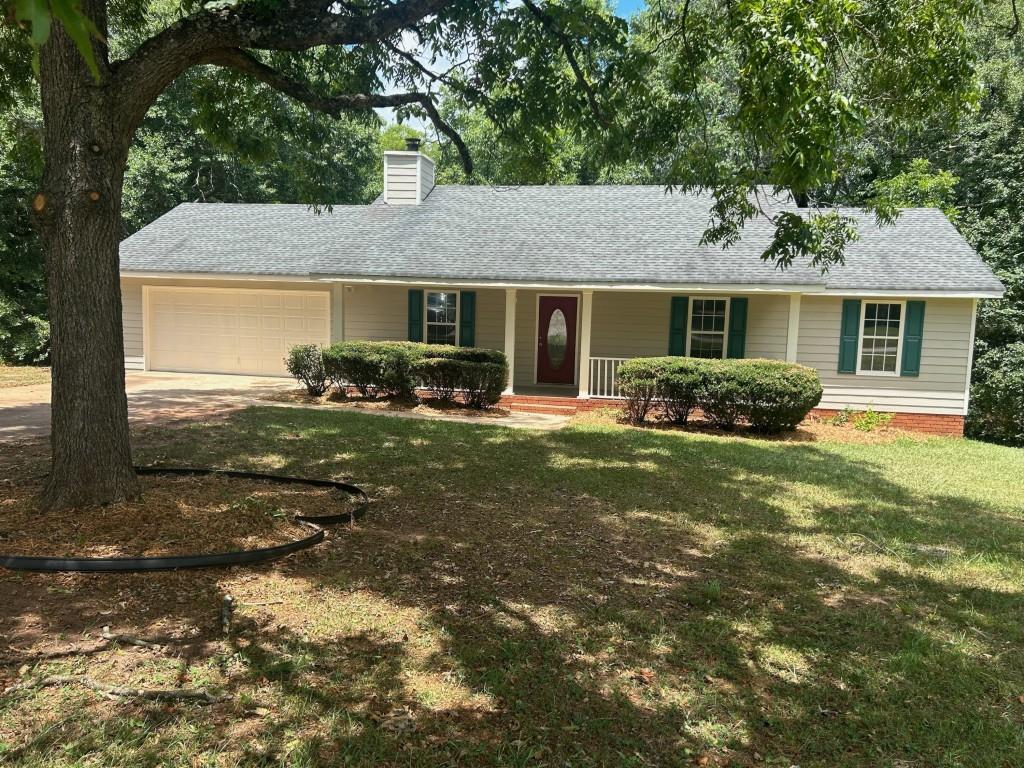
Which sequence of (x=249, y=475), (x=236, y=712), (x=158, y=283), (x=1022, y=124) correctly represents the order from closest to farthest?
(x=236, y=712) → (x=249, y=475) → (x=158, y=283) → (x=1022, y=124)

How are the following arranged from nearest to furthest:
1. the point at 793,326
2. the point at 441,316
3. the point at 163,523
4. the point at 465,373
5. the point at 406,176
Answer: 1. the point at 163,523
2. the point at 465,373
3. the point at 793,326
4. the point at 441,316
5. the point at 406,176

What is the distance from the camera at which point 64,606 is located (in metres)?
3.79

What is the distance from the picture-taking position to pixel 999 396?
1616 cm

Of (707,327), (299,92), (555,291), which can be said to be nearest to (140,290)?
(555,291)

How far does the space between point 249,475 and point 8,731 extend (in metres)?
4.11

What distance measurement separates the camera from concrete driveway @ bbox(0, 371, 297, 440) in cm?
995

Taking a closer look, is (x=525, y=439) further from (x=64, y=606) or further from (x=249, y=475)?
(x=64, y=606)

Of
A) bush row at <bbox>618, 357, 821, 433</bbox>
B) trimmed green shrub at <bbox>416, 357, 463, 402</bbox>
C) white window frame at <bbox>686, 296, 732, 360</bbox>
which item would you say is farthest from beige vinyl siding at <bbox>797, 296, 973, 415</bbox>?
trimmed green shrub at <bbox>416, 357, 463, 402</bbox>

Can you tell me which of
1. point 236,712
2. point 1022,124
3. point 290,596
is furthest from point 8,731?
point 1022,124

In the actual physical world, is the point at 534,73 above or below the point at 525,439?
above

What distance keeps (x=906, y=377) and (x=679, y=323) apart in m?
4.39

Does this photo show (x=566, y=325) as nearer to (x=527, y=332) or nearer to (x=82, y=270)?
(x=527, y=332)

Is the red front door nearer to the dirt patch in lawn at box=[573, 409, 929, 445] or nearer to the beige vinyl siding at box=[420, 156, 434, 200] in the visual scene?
the dirt patch in lawn at box=[573, 409, 929, 445]

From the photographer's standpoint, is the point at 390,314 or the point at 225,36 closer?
the point at 225,36
